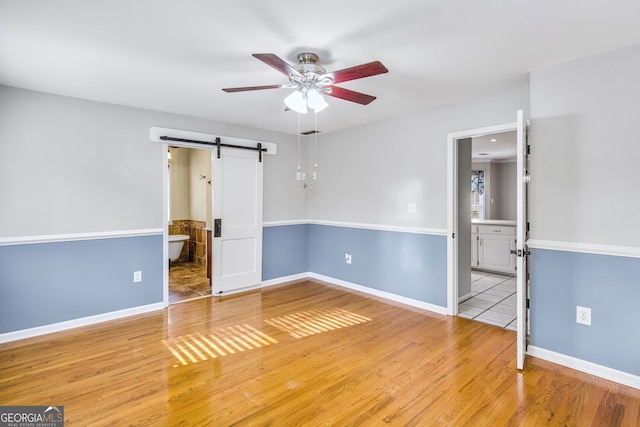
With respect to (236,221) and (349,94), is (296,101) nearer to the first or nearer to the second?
(349,94)

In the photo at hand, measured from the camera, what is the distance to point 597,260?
8.04 ft

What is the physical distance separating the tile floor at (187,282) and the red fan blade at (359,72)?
11.5ft

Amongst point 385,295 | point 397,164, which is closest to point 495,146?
point 397,164

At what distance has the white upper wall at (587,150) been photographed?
232 centimetres

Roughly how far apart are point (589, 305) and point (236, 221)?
392 centimetres

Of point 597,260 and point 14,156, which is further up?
point 14,156

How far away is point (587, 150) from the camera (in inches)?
98.0

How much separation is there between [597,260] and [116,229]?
14.8 feet

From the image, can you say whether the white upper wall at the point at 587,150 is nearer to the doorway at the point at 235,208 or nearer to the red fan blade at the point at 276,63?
the red fan blade at the point at 276,63

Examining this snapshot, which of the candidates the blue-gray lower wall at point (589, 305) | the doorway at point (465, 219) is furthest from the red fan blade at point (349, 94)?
the blue-gray lower wall at point (589, 305)

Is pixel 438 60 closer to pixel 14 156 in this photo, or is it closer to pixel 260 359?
pixel 260 359

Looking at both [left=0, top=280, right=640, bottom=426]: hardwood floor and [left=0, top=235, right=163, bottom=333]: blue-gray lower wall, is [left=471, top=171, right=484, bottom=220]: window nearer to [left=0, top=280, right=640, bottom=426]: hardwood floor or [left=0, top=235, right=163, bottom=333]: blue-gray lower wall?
[left=0, top=280, right=640, bottom=426]: hardwood floor

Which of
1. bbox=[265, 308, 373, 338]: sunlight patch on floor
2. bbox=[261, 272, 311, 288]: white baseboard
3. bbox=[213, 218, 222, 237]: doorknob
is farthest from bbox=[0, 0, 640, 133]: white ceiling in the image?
bbox=[261, 272, 311, 288]: white baseboard

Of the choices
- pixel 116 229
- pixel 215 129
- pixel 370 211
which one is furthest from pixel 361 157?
pixel 116 229
